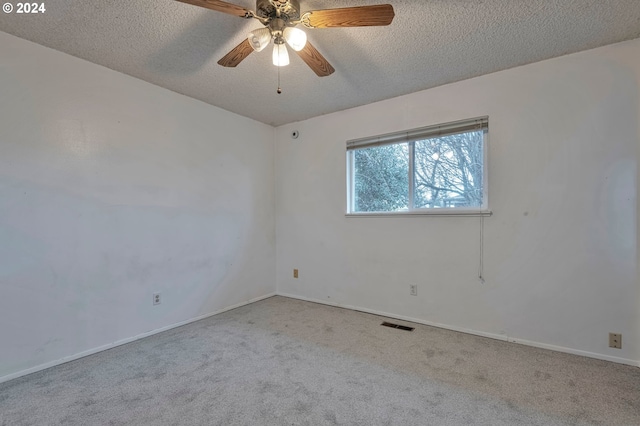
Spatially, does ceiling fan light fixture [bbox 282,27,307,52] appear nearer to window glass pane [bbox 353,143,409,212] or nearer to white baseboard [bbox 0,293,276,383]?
window glass pane [bbox 353,143,409,212]

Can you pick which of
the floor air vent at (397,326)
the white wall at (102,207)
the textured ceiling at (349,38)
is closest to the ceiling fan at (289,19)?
the textured ceiling at (349,38)

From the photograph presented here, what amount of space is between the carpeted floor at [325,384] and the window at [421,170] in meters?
1.25

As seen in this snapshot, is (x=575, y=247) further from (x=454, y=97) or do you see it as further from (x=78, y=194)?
(x=78, y=194)

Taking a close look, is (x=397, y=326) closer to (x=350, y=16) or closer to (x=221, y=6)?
(x=350, y=16)

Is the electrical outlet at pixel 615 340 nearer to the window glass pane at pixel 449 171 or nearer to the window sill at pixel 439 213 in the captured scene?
the window sill at pixel 439 213

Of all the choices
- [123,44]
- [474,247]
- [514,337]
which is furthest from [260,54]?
[514,337]

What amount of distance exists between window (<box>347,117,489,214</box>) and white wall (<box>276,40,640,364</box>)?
101mm

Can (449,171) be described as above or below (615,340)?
above

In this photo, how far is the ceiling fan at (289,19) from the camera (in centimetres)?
148

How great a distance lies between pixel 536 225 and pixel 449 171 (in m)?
0.84

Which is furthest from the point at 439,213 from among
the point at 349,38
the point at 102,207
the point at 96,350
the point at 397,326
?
the point at 96,350

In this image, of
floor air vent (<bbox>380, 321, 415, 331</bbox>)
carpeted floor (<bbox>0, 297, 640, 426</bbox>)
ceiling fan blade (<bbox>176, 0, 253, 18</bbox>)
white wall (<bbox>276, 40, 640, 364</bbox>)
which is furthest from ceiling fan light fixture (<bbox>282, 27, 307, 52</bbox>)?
floor air vent (<bbox>380, 321, 415, 331</bbox>)

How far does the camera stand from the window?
8.96ft

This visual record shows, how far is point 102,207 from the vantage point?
242 cm
